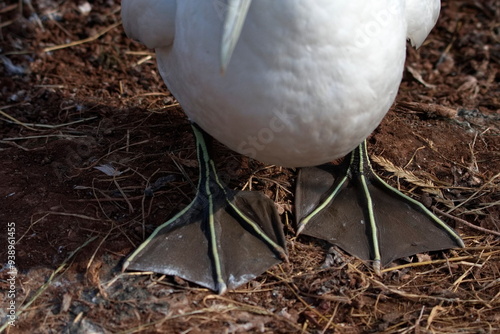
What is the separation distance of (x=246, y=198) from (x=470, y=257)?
1.21 meters

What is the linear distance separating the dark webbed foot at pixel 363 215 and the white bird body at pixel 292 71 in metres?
0.52

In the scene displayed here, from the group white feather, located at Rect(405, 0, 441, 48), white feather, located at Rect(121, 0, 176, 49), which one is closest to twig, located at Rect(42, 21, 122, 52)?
white feather, located at Rect(121, 0, 176, 49)

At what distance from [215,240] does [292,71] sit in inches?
41.5

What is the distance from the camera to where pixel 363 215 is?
3.41 meters

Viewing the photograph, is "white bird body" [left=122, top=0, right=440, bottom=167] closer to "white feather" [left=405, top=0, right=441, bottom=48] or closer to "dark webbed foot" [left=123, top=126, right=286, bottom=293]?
"white feather" [left=405, top=0, right=441, bottom=48]

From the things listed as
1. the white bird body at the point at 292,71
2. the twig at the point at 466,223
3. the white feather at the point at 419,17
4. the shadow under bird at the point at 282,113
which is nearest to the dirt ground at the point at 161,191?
the twig at the point at 466,223

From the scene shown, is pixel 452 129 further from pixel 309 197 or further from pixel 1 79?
pixel 1 79

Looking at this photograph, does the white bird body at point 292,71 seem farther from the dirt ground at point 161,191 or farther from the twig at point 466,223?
the twig at point 466,223

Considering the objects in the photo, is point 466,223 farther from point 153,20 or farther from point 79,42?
point 79,42

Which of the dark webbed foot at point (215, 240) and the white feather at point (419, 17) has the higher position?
the white feather at point (419, 17)

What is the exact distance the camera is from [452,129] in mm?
4133

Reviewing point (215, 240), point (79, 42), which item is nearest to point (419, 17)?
point (215, 240)

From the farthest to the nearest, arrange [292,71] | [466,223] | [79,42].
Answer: [79,42]
[466,223]
[292,71]

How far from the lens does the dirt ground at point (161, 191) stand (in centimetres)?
279
